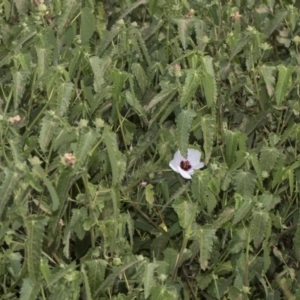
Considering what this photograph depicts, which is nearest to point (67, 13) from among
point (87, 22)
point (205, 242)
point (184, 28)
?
point (87, 22)

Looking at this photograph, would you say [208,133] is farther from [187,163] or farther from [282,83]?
[282,83]

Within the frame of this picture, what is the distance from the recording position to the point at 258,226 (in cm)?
206

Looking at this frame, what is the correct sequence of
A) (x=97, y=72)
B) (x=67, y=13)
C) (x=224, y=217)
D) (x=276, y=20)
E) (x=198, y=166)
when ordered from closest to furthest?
(x=224, y=217) → (x=198, y=166) → (x=97, y=72) → (x=67, y=13) → (x=276, y=20)

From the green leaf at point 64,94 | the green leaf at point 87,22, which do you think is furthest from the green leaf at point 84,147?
the green leaf at point 87,22

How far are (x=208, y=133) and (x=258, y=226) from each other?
0.29 m

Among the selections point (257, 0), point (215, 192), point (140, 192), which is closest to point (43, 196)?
point (140, 192)

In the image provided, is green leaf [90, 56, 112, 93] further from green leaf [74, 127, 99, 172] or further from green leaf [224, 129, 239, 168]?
green leaf [74, 127, 99, 172]

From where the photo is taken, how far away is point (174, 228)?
7.16 ft

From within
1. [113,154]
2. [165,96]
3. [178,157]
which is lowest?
[178,157]

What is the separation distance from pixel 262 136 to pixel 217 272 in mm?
516

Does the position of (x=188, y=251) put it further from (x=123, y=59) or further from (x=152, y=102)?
(x=123, y=59)

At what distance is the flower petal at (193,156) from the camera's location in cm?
222

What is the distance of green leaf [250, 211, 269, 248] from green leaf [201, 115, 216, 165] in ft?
0.69

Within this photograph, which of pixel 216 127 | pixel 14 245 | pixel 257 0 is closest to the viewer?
pixel 14 245
